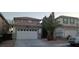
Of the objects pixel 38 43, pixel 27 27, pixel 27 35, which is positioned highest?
pixel 27 27

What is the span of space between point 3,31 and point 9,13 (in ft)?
1.30

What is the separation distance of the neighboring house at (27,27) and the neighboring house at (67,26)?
418mm

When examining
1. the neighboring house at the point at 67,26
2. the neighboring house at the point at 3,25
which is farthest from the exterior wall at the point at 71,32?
the neighboring house at the point at 3,25

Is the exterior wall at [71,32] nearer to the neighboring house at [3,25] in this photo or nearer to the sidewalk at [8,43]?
the sidewalk at [8,43]

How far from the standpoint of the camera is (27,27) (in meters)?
3.35

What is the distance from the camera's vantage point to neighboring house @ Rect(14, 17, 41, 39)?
331 centimetres

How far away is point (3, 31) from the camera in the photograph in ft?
10.9

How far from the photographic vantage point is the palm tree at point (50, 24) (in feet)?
10.8

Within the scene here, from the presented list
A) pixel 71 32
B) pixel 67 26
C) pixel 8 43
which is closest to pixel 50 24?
pixel 67 26

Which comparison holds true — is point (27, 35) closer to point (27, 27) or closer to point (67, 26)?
point (27, 27)

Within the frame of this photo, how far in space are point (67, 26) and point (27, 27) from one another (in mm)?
839
